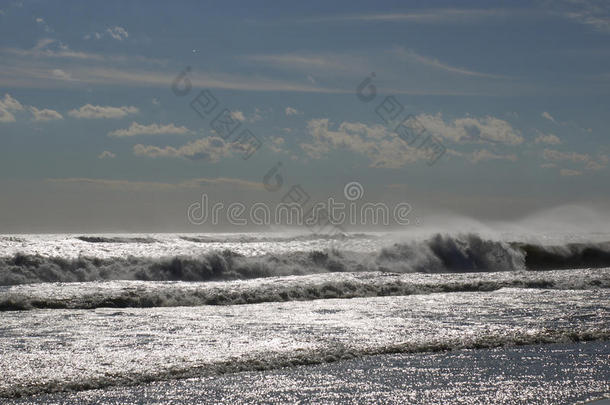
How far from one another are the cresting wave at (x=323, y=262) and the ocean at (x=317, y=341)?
1.00m

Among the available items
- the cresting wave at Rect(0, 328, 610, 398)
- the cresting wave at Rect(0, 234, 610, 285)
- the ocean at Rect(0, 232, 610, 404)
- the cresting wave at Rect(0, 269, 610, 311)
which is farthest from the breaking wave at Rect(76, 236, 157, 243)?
the cresting wave at Rect(0, 328, 610, 398)

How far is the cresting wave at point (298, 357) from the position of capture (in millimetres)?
7902

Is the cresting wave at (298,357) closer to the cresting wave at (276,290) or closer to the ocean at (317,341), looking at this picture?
the ocean at (317,341)

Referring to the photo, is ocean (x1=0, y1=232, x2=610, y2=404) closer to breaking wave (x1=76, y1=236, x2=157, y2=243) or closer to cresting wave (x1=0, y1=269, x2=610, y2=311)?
cresting wave (x1=0, y1=269, x2=610, y2=311)

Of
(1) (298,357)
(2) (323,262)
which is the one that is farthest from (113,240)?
(1) (298,357)

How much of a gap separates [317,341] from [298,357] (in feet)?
3.83

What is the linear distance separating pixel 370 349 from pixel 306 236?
45832 millimetres

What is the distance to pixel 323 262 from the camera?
28781mm

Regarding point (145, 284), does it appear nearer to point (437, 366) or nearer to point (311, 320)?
point (311, 320)

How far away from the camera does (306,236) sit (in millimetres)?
55938

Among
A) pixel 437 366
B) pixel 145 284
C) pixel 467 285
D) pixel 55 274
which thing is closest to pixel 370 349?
pixel 437 366

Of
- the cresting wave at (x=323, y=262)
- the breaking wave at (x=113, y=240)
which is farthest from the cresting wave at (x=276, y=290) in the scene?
the breaking wave at (x=113, y=240)

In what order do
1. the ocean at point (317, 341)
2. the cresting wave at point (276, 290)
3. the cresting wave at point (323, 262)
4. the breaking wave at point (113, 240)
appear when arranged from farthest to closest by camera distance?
the breaking wave at point (113, 240), the cresting wave at point (323, 262), the cresting wave at point (276, 290), the ocean at point (317, 341)

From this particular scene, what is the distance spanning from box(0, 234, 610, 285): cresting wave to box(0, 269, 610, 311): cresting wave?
263 centimetres
